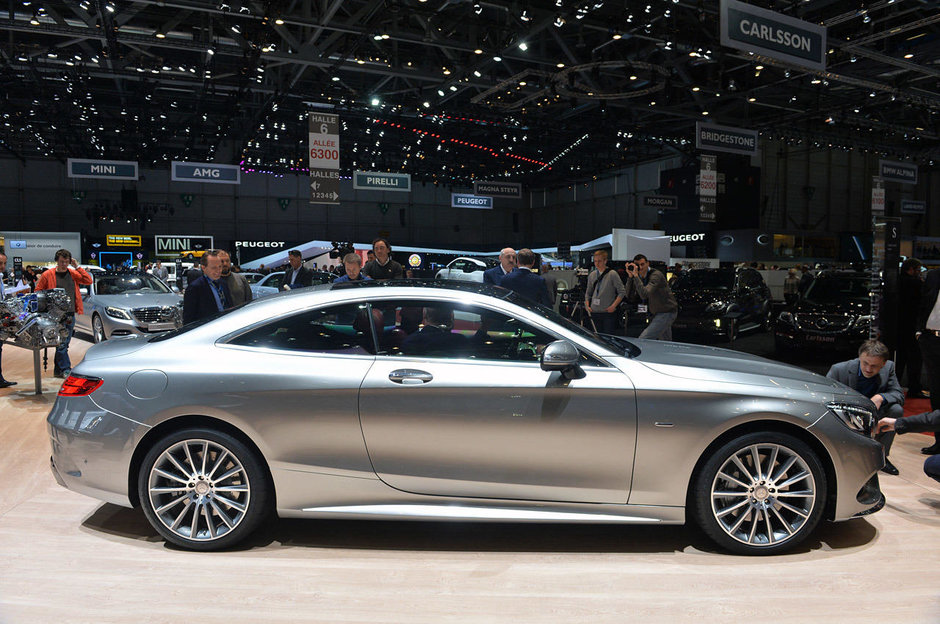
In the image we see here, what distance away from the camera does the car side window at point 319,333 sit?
10.5 ft

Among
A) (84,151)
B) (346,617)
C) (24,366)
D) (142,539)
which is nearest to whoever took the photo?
(346,617)

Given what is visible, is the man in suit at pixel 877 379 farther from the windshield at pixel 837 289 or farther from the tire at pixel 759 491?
the windshield at pixel 837 289

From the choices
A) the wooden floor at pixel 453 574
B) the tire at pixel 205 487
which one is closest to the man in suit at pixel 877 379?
the wooden floor at pixel 453 574

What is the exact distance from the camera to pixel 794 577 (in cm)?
293

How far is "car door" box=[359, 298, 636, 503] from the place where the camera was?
3.01m

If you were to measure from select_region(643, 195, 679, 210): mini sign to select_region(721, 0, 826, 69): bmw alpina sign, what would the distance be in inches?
661

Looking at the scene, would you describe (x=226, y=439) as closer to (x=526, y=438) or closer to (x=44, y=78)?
(x=526, y=438)

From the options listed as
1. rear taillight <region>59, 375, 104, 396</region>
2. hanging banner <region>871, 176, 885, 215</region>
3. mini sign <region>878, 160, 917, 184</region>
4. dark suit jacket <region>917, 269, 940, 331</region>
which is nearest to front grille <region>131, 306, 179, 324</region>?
rear taillight <region>59, 375, 104, 396</region>

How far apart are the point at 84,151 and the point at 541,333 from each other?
31.9 m

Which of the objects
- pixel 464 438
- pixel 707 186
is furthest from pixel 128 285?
pixel 707 186

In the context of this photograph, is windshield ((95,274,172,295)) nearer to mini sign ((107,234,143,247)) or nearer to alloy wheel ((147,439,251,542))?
alloy wheel ((147,439,251,542))

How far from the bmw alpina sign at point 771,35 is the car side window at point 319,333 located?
20.1ft

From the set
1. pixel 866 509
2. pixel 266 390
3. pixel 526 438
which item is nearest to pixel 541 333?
pixel 526 438

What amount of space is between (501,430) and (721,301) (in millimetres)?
9334
